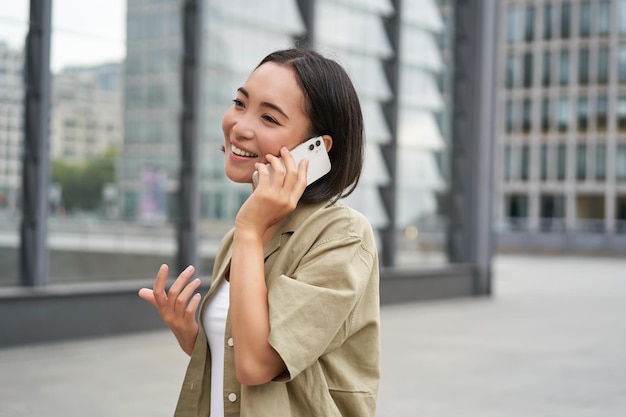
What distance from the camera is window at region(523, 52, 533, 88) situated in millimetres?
66875

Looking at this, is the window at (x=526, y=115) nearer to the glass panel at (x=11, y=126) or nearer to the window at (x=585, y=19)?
the window at (x=585, y=19)

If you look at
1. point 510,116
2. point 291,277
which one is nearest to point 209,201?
point 291,277

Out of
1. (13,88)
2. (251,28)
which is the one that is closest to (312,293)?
(13,88)

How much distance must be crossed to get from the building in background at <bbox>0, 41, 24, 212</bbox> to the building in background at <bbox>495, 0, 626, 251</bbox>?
54.2 metres

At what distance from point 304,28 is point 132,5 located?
323cm

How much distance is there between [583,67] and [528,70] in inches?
170

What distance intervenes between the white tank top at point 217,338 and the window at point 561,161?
65876mm

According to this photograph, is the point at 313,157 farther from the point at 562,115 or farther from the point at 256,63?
the point at 562,115

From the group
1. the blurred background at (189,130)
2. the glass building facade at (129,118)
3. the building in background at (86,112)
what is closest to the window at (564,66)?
the blurred background at (189,130)

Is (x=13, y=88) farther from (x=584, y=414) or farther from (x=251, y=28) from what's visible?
(x=584, y=414)

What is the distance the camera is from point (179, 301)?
2.03 m

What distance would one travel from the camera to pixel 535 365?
9.06 m

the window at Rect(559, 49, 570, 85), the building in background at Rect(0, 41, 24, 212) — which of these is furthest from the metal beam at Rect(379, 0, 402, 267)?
the window at Rect(559, 49, 570, 85)

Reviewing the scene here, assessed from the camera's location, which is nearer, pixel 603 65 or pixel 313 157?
pixel 313 157
